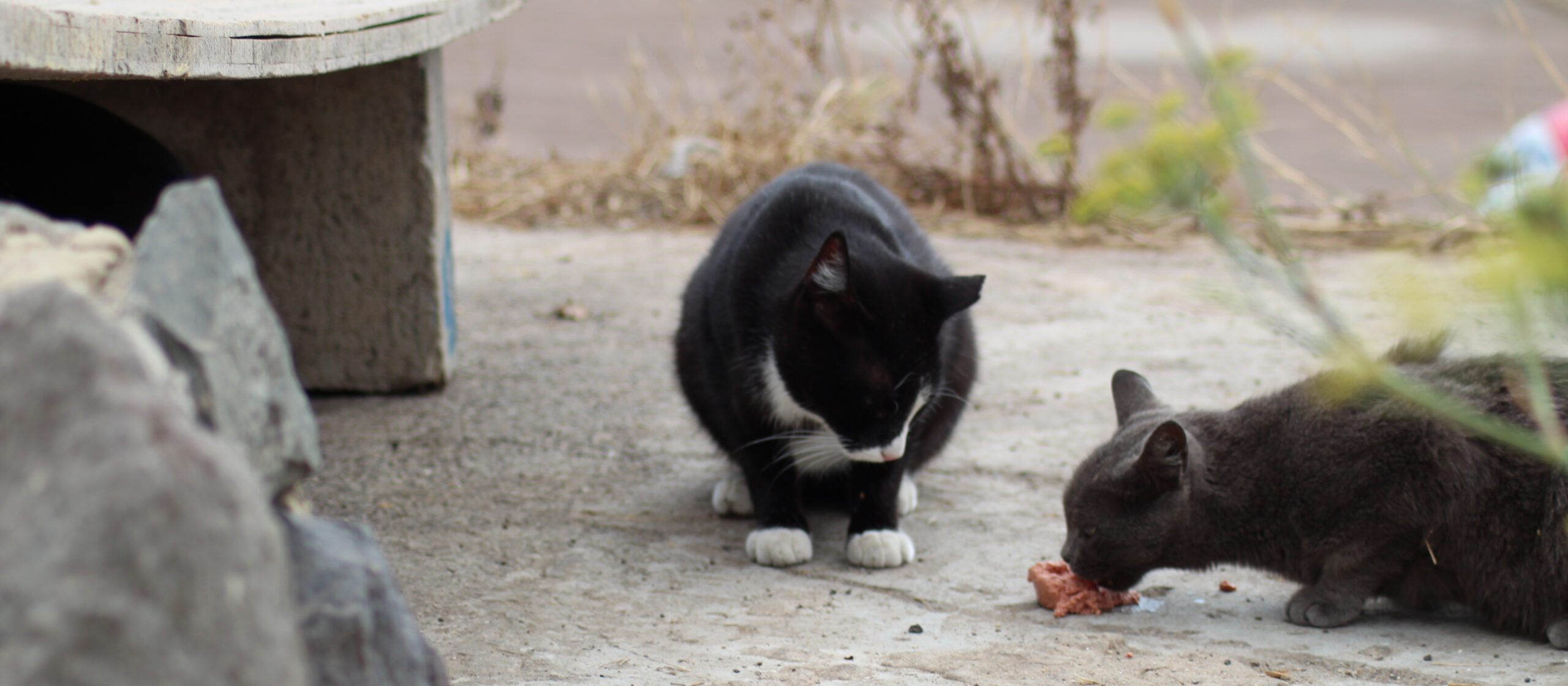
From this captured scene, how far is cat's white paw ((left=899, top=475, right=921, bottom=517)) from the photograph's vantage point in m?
3.41

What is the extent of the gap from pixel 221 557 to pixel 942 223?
560 cm

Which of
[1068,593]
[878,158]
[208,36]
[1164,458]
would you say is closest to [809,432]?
[1068,593]

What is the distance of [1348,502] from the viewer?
264 cm

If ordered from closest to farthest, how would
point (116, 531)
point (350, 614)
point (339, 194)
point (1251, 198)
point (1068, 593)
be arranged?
point (116, 531) → point (1251, 198) → point (350, 614) → point (1068, 593) → point (339, 194)

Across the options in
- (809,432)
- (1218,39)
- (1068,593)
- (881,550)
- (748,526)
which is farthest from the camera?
(1218,39)

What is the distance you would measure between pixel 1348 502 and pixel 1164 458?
0.36m

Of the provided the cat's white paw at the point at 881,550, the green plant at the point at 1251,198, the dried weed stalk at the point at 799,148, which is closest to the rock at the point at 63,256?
the green plant at the point at 1251,198

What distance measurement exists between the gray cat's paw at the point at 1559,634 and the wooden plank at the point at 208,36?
261 centimetres

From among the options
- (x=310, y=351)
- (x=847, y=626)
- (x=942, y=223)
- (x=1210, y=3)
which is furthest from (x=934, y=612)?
(x=1210, y=3)

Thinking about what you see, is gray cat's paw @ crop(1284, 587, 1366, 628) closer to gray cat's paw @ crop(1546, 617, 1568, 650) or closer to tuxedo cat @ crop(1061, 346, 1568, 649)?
tuxedo cat @ crop(1061, 346, 1568, 649)

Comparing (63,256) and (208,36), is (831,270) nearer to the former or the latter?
(208,36)

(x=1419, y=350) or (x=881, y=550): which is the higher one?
(x=1419, y=350)

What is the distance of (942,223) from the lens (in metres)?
6.54

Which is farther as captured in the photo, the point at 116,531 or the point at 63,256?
the point at 63,256
